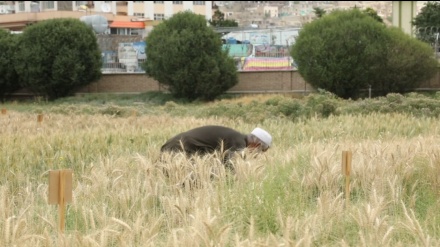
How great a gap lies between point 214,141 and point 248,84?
106 ft

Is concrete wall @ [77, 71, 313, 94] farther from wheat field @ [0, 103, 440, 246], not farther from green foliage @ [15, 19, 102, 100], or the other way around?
wheat field @ [0, 103, 440, 246]

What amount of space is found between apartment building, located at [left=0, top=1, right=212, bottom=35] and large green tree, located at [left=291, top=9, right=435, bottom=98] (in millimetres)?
17937

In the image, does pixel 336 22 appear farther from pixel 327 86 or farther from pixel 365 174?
pixel 365 174

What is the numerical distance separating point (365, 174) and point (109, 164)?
2.87m

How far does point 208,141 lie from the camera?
955 centimetres

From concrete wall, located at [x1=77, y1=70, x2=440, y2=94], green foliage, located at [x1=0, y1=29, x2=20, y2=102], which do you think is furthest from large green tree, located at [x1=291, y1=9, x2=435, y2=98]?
green foliage, located at [x1=0, y1=29, x2=20, y2=102]

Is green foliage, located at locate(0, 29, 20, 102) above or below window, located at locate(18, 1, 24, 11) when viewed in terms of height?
below

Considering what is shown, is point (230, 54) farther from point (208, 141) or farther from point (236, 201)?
point (236, 201)

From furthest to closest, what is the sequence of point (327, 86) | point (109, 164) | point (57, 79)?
point (57, 79), point (327, 86), point (109, 164)

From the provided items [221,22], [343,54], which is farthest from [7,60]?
[221,22]

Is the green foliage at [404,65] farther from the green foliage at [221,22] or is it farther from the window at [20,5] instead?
the window at [20,5]

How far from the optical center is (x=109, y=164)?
883cm

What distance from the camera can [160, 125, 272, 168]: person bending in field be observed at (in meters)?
9.41

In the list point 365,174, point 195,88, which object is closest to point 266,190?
point 365,174
